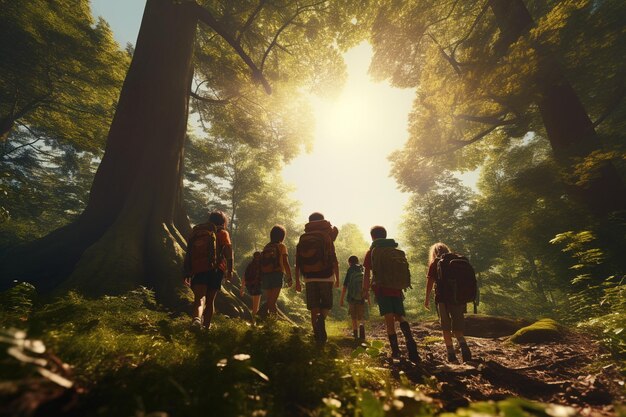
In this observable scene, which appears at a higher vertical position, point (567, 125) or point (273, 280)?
point (567, 125)

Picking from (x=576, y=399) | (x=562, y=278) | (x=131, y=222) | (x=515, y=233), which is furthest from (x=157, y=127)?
(x=562, y=278)

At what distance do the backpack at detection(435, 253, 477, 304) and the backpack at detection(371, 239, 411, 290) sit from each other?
2.18 ft

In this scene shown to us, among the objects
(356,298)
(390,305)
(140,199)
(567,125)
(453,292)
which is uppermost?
(567,125)

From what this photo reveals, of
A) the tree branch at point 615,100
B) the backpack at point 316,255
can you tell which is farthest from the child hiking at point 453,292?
the tree branch at point 615,100

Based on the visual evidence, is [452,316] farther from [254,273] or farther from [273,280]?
[254,273]

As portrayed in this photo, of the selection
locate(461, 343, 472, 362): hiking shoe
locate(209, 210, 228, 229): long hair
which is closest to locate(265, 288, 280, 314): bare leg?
locate(209, 210, 228, 229): long hair

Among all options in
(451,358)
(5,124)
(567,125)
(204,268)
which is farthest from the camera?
(5,124)

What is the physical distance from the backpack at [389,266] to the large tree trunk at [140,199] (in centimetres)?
420

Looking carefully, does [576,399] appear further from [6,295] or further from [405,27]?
[405,27]

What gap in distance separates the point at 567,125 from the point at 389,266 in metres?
7.99

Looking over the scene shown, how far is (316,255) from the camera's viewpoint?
4.74m

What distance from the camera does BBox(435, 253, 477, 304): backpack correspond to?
4777mm

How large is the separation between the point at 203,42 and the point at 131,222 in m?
11.4

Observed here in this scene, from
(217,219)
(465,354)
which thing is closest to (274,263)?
(217,219)
